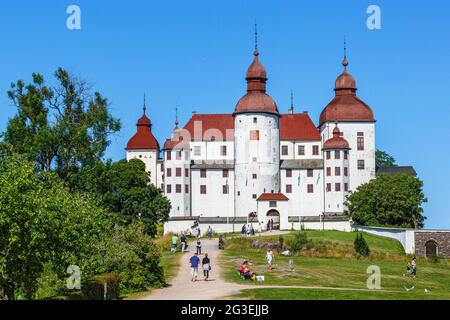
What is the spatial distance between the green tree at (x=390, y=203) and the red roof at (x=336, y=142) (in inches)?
325

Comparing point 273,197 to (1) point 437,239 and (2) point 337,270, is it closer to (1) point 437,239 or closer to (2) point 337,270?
(1) point 437,239

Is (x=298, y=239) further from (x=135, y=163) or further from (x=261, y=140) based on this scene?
(x=261, y=140)

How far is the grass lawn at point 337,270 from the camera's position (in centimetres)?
3544

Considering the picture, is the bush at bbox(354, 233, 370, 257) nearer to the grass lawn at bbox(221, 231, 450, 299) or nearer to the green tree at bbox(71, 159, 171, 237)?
the grass lawn at bbox(221, 231, 450, 299)

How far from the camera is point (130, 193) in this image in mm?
67812

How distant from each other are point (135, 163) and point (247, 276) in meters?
35.0

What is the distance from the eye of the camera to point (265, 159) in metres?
87.6

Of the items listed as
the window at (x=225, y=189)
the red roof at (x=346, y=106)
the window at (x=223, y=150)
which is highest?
the red roof at (x=346, y=106)

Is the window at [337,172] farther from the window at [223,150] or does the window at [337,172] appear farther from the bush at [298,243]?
the bush at [298,243]

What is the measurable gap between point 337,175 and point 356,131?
586 centimetres

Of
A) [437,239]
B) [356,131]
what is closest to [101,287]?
[437,239]

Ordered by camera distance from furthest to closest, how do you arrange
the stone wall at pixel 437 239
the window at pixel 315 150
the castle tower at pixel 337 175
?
1. the window at pixel 315 150
2. the castle tower at pixel 337 175
3. the stone wall at pixel 437 239

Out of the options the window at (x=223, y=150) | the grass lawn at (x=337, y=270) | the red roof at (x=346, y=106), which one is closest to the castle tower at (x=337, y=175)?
the red roof at (x=346, y=106)
